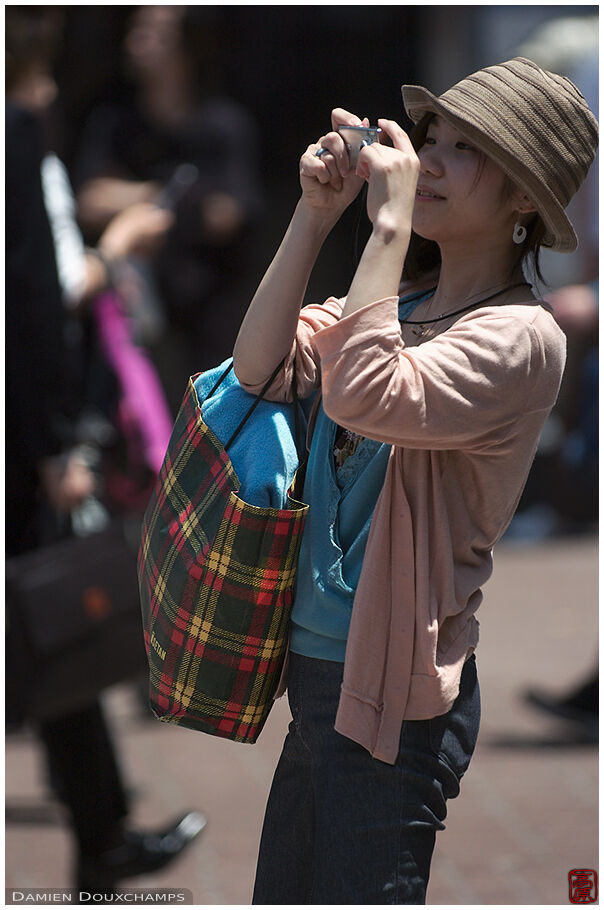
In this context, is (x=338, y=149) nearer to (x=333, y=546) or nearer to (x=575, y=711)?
(x=333, y=546)

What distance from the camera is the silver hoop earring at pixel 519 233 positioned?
80.4 inches

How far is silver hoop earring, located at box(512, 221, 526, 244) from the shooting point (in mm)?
2043

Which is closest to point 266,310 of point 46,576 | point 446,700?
point 446,700

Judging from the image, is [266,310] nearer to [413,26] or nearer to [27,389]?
[27,389]

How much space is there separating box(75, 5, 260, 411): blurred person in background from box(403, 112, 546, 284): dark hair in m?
3.55

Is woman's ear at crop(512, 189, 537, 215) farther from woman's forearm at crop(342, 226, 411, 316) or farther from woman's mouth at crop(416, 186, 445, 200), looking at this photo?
woman's forearm at crop(342, 226, 411, 316)

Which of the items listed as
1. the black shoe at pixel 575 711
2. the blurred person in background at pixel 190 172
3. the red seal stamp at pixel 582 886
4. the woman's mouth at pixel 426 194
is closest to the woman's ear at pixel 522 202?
the woman's mouth at pixel 426 194

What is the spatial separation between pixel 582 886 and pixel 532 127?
2200mm

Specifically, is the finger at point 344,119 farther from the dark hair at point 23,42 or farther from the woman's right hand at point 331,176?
the dark hair at point 23,42

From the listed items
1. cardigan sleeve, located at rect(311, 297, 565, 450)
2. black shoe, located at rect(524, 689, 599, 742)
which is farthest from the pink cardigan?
black shoe, located at rect(524, 689, 599, 742)

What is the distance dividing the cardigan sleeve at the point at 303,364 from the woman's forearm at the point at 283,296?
0.12 ft

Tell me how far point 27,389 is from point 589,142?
186cm

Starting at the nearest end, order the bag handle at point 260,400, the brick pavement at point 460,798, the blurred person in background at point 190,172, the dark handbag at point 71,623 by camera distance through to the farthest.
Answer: the bag handle at point 260,400 < the dark handbag at point 71,623 < the brick pavement at point 460,798 < the blurred person in background at point 190,172

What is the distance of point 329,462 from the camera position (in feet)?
6.80
